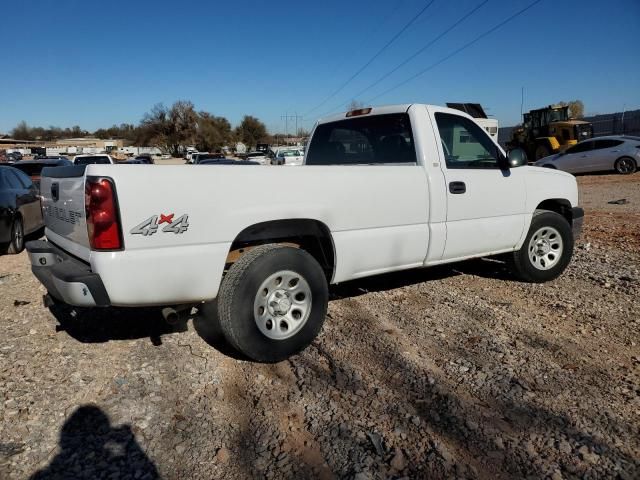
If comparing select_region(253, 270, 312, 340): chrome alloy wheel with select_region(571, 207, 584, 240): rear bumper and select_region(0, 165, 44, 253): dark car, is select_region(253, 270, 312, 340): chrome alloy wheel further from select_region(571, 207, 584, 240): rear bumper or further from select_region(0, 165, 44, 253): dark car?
select_region(0, 165, 44, 253): dark car

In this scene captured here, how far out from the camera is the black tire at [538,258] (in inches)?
217

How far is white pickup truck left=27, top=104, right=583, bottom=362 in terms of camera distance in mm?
3096

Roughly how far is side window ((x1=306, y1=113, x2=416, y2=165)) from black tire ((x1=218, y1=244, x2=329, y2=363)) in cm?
163

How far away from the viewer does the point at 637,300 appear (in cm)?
504

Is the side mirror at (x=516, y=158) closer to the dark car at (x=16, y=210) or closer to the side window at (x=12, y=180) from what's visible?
the dark car at (x=16, y=210)

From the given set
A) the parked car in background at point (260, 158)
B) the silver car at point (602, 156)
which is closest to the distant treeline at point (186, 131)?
the parked car in background at point (260, 158)

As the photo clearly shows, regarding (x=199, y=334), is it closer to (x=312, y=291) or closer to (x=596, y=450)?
(x=312, y=291)

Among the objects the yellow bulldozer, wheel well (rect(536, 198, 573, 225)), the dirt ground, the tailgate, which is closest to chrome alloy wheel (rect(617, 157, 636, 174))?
the yellow bulldozer

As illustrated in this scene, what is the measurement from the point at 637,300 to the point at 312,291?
353 cm

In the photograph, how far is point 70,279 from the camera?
10.2ft

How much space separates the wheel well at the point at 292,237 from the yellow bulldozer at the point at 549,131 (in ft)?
81.4

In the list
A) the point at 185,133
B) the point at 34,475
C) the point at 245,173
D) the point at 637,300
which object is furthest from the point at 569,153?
the point at 185,133

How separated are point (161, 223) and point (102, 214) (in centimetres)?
35

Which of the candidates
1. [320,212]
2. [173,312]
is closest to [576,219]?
[320,212]
